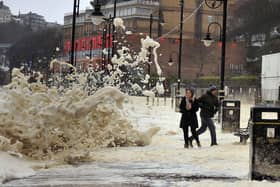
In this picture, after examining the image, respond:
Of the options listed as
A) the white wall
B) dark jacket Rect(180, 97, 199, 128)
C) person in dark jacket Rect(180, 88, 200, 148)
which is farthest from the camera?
the white wall

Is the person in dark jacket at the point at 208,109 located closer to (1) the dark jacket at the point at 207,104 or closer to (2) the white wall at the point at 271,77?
(1) the dark jacket at the point at 207,104

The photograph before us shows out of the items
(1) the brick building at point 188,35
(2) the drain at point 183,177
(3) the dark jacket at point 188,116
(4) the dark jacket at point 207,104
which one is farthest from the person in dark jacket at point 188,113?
(1) the brick building at point 188,35

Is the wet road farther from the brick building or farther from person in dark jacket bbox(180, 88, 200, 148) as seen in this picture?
the brick building

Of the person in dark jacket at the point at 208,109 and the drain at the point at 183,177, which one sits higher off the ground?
the person in dark jacket at the point at 208,109

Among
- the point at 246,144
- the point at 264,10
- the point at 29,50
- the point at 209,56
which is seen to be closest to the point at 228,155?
the point at 246,144

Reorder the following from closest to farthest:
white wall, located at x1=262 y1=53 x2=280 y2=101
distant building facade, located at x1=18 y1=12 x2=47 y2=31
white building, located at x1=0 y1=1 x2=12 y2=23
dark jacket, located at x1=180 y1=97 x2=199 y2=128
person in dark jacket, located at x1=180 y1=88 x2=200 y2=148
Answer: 1. person in dark jacket, located at x1=180 y1=88 x2=200 y2=148
2. dark jacket, located at x1=180 y1=97 x2=199 y2=128
3. white building, located at x1=0 y1=1 x2=12 y2=23
4. white wall, located at x1=262 y1=53 x2=280 y2=101
5. distant building facade, located at x1=18 y1=12 x2=47 y2=31

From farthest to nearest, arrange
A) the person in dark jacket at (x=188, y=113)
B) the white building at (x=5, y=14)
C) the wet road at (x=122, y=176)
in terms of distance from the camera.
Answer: the white building at (x=5, y=14) < the person in dark jacket at (x=188, y=113) < the wet road at (x=122, y=176)

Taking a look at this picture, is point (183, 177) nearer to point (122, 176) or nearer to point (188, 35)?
point (122, 176)

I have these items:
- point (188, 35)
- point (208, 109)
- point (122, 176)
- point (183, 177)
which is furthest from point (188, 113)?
point (188, 35)

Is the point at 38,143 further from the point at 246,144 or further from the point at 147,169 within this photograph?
the point at 246,144

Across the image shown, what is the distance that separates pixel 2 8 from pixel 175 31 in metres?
51.0

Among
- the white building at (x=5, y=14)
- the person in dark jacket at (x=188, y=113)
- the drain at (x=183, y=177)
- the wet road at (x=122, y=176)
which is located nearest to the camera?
the wet road at (x=122, y=176)

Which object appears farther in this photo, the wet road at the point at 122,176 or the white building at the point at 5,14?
the white building at the point at 5,14

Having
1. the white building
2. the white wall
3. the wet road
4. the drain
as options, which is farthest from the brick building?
the drain
